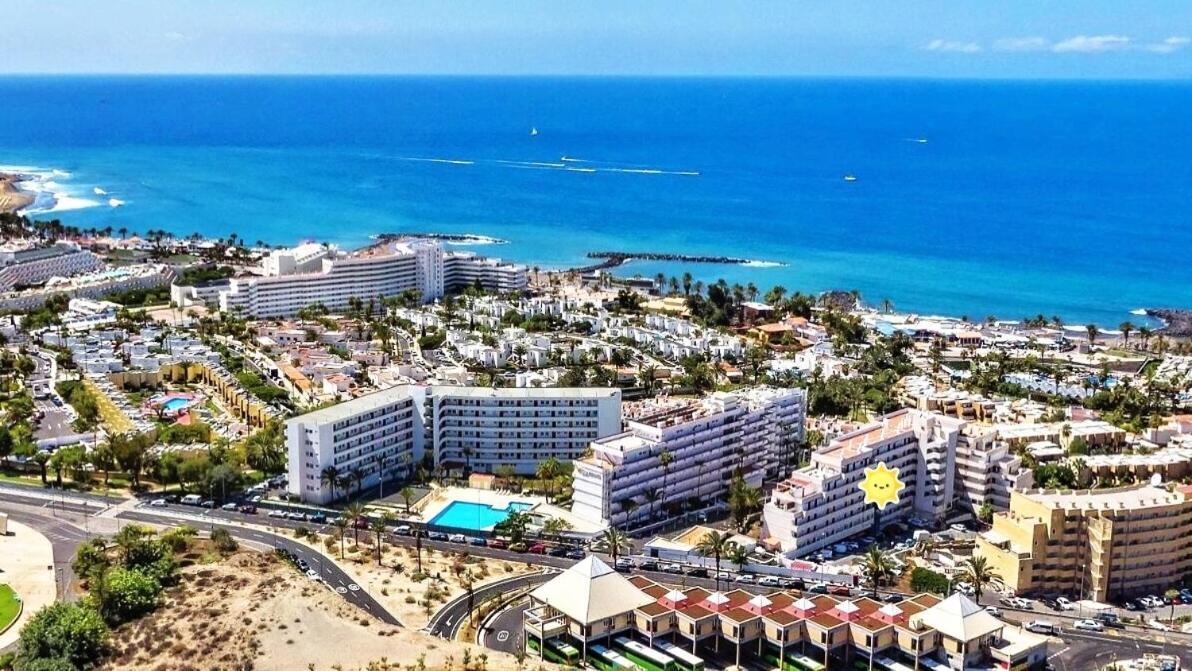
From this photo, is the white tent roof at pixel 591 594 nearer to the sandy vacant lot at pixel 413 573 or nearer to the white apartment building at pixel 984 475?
the sandy vacant lot at pixel 413 573

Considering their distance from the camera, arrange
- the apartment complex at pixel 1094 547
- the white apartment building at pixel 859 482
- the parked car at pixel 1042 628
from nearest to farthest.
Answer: the parked car at pixel 1042 628 → the apartment complex at pixel 1094 547 → the white apartment building at pixel 859 482

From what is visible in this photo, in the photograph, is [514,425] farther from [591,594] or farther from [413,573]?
[591,594]

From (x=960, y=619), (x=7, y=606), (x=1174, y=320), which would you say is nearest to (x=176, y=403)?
(x=7, y=606)

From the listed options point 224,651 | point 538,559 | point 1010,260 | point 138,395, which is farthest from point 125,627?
point 1010,260

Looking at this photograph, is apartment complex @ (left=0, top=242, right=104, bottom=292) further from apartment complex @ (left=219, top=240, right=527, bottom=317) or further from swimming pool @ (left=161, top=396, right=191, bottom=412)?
swimming pool @ (left=161, top=396, right=191, bottom=412)

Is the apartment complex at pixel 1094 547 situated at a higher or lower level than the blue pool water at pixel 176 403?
higher

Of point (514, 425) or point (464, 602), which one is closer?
point (464, 602)

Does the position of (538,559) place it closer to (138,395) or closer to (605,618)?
(605,618)

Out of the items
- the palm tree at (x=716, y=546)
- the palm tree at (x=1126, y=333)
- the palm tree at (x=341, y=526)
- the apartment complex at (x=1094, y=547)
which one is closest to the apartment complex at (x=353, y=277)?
the palm tree at (x=1126, y=333)
